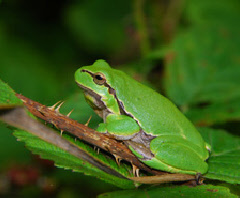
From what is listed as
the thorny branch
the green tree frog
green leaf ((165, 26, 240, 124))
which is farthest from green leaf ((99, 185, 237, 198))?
green leaf ((165, 26, 240, 124))

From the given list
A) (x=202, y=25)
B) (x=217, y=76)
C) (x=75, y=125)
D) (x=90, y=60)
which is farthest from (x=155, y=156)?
(x=90, y=60)

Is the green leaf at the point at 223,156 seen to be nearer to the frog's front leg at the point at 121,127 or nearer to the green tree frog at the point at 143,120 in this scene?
the green tree frog at the point at 143,120

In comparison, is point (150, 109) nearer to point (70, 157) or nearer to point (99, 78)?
point (99, 78)

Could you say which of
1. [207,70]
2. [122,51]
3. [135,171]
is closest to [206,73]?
[207,70]

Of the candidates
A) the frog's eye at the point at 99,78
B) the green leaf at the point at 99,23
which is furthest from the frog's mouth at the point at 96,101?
the green leaf at the point at 99,23

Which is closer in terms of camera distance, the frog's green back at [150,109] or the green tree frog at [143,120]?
the green tree frog at [143,120]

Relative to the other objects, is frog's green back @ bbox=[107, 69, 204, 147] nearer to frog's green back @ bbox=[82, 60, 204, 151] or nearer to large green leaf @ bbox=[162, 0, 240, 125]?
frog's green back @ bbox=[82, 60, 204, 151]

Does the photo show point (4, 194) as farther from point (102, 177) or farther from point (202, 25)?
point (202, 25)
